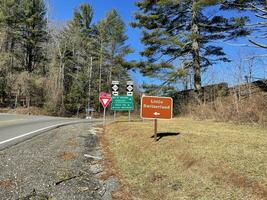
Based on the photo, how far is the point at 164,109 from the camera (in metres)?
11.4

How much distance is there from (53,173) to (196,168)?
334 cm

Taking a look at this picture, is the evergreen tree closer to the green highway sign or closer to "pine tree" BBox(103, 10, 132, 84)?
"pine tree" BBox(103, 10, 132, 84)

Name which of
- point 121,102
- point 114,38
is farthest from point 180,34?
point 114,38

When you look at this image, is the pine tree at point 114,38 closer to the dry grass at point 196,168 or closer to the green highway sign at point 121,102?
the green highway sign at point 121,102

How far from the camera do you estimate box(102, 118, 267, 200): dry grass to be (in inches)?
233

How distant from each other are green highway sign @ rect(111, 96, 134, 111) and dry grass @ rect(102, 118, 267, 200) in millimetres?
14030

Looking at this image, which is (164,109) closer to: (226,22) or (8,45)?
(226,22)

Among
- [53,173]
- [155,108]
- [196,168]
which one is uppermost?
[155,108]

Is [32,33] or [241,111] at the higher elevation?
[32,33]

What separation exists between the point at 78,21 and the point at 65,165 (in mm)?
52884

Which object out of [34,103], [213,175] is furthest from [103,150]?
[34,103]

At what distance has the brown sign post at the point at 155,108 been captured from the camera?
11250 mm

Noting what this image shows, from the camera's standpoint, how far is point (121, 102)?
2477 cm

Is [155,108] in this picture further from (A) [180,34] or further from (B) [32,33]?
(B) [32,33]
